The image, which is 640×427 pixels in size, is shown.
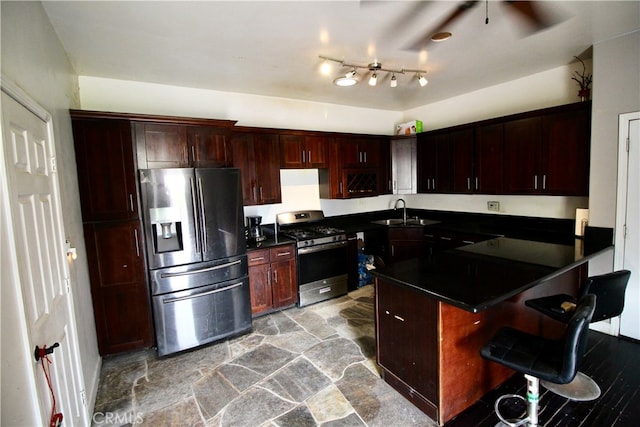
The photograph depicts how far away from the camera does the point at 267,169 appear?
383 centimetres

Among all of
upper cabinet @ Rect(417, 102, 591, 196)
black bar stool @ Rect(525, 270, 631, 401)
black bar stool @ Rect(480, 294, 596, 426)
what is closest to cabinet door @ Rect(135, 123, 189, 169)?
black bar stool @ Rect(480, 294, 596, 426)

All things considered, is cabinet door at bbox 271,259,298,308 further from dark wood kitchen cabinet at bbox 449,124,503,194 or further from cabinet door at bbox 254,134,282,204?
dark wood kitchen cabinet at bbox 449,124,503,194

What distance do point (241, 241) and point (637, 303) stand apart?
375 cm

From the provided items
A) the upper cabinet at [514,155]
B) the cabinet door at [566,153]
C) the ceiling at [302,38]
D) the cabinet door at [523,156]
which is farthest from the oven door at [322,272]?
the cabinet door at [566,153]

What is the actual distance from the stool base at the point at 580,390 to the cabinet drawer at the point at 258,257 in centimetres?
273

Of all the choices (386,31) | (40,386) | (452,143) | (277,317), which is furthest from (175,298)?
(452,143)

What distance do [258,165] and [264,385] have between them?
7.76 feet

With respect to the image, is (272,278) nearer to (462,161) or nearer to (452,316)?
(452,316)

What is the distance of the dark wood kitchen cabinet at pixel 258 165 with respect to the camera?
3633 millimetres

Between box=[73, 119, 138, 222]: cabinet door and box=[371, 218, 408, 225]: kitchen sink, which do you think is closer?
box=[73, 119, 138, 222]: cabinet door

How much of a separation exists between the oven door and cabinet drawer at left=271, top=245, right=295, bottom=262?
11 centimetres

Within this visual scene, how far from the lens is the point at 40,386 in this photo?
133cm

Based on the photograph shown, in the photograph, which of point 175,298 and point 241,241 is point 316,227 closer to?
point 241,241

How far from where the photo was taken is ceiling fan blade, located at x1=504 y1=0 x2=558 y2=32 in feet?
6.82
